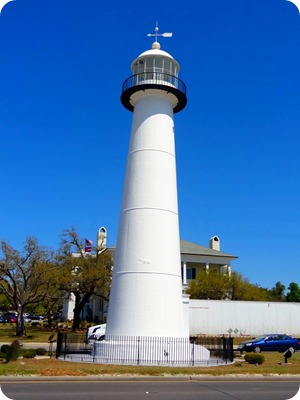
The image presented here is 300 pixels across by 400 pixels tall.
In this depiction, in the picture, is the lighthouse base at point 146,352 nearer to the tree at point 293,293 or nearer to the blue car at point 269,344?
the blue car at point 269,344

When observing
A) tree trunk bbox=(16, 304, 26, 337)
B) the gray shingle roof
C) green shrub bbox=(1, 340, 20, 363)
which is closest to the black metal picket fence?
green shrub bbox=(1, 340, 20, 363)

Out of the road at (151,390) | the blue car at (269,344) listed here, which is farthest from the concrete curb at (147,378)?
the blue car at (269,344)

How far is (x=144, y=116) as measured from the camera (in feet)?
75.3

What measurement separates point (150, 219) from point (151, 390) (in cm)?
969

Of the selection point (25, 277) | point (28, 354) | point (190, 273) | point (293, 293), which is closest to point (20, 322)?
point (25, 277)

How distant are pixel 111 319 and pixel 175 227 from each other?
16.6ft

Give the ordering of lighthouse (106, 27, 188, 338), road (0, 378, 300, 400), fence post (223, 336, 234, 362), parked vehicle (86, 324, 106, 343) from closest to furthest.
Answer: road (0, 378, 300, 400) → lighthouse (106, 27, 188, 338) → fence post (223, 336, 234, 362) → parked vehicle (86, 324, 106, 343)

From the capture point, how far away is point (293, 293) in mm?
80188

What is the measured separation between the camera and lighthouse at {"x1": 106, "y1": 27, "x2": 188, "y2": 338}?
2061 cm

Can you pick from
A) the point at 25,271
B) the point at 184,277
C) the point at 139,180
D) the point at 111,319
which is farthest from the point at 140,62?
the point at 184,277

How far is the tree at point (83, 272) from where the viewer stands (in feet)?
143

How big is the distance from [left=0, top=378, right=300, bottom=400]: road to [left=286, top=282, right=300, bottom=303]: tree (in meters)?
67.1

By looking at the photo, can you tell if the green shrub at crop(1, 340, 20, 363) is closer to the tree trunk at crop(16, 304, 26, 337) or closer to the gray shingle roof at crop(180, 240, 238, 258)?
the tree trunk at crop(16, 304, 26, 337)

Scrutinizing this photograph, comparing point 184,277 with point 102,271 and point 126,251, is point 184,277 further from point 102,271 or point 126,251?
point 126,251
